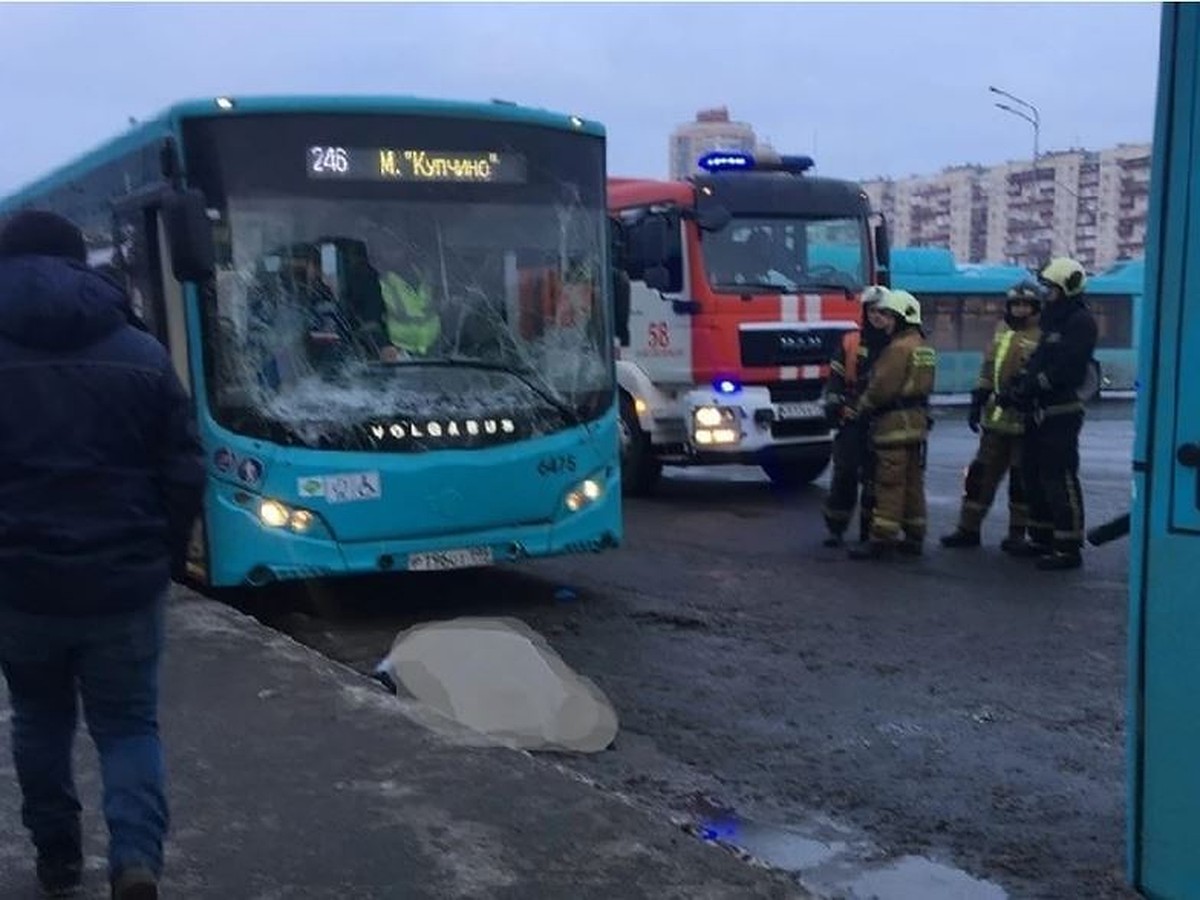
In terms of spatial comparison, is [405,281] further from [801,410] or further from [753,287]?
[801,410]

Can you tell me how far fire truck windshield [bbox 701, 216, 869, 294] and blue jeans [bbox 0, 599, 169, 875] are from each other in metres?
10.3

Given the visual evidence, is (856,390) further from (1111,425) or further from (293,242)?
(1111,425)

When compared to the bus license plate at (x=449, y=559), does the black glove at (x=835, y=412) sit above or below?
above

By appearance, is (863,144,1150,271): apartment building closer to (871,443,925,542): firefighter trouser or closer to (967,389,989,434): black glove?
(967,389,989,434): black glove

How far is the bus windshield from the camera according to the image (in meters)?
8.12

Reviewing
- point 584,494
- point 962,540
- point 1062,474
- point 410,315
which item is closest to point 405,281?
point 410,315

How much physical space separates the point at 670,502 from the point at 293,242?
6.80 m

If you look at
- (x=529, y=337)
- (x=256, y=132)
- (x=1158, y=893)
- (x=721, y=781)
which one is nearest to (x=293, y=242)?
(x=256, y=132)

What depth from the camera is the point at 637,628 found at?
28.3ft

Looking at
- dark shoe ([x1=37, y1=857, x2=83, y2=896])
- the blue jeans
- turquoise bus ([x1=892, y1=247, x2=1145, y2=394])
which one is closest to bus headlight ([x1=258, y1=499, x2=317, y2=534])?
dark shoe ([x1=37, y1=857, x2=83, y2=896])

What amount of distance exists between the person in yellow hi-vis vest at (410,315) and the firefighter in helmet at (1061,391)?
4193 millimetres

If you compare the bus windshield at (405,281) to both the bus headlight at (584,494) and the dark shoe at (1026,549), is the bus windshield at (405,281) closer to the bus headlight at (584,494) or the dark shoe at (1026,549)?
the bus headlight at (584,494)

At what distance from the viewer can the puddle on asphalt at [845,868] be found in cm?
478

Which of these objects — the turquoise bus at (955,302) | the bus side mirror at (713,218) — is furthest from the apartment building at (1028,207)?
the bus side mirror at (713,218)
